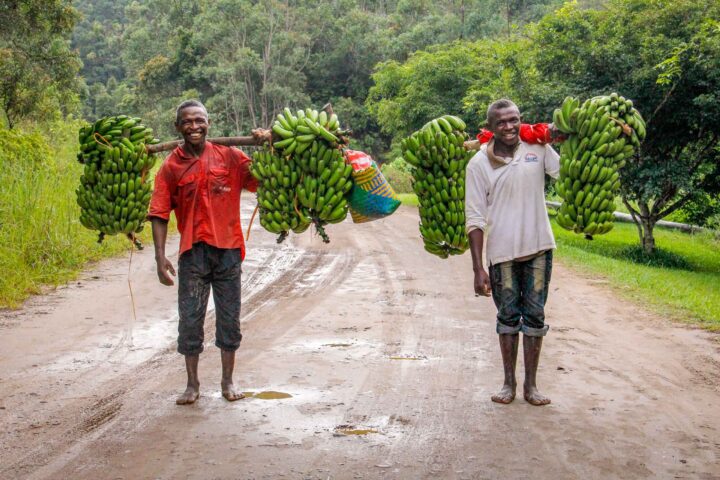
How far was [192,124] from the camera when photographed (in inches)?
189

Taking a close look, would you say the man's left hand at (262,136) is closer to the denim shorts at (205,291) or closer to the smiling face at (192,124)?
the smiling face at (192,124)

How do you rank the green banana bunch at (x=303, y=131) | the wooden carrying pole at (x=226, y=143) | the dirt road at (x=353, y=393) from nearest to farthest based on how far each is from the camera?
the dirt road at (x=353, y=393), the green banana bunch at (x=303, y=131), the wooden carrying pole at (x=226, y=143)

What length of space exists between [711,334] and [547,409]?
11.6ft

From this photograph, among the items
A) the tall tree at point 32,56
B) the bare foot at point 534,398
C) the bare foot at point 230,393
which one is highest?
the tall tree at point 32,56

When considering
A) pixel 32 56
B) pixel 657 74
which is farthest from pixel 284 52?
pixel 657 74

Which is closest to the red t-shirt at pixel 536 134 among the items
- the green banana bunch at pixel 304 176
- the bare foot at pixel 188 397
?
the green banana bunch at pixel 304 176

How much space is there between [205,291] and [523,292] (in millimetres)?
2234

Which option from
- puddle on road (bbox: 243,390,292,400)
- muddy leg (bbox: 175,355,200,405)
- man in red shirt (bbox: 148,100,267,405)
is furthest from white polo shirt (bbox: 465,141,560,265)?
muddy leg (bbox: 175,355,200,405)

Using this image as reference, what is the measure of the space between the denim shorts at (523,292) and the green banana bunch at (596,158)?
613 millimetres

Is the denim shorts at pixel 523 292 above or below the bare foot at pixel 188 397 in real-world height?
above

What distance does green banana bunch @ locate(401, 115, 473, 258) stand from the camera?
4570 mm

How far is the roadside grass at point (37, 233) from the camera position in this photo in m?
9.32

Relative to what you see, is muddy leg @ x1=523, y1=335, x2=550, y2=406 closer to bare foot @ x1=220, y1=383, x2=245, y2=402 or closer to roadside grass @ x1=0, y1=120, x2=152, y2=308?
bare foot @ x1=220, y1=383, x2=245, y2=402

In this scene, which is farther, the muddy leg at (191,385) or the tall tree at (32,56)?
the tall tree at (32,56)
